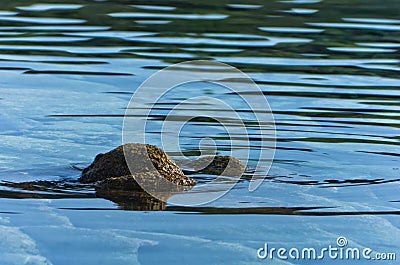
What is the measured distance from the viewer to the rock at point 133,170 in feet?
22.8

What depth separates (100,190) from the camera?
6.93m

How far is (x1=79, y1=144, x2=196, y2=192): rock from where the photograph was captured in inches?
274

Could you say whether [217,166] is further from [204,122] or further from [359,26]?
[359,26]

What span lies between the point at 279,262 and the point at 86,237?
1.13 metres

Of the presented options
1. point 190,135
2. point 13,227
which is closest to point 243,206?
point 13,227

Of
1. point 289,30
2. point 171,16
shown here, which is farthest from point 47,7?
point 289,30

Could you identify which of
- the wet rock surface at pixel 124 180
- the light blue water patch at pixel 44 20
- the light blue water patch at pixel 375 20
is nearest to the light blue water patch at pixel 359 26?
the light blue water patch at pixel 375 20

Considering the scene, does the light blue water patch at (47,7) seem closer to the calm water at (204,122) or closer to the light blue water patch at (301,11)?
the calm water at (204,122)

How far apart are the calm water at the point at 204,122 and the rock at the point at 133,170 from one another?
6.5 inches

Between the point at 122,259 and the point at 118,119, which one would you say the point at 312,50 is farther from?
the point at 122,259

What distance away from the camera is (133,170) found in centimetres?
693

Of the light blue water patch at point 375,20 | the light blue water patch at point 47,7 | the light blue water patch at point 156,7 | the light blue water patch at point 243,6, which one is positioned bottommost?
the light blue water patch at point 47,7

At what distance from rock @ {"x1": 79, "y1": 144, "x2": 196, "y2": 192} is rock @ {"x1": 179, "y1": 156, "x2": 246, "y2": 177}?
1.48 ft

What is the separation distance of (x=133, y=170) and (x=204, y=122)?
270 cm
